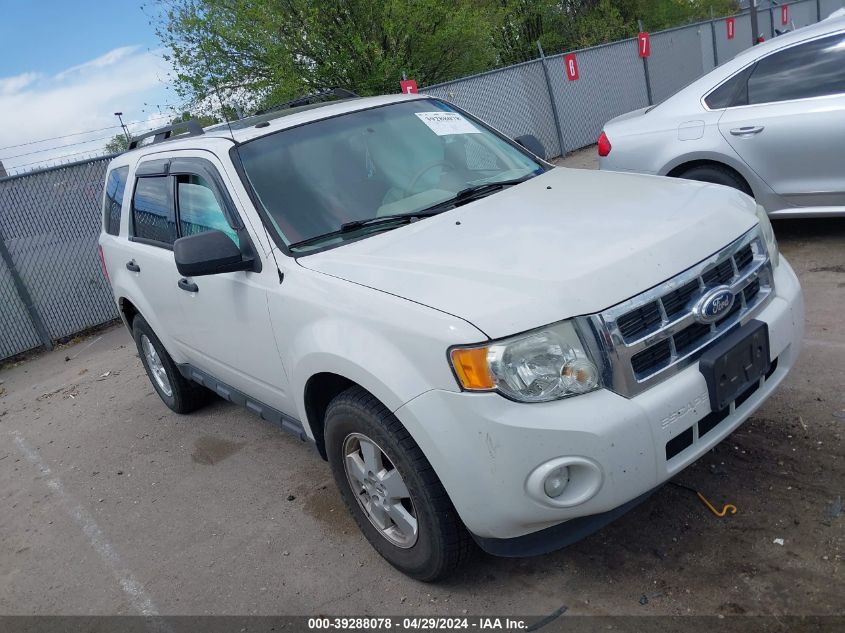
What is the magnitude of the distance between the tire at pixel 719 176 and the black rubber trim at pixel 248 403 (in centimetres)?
387

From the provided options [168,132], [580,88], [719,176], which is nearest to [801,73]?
[719,176]

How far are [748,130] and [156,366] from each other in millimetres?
4860

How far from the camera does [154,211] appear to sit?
4.70 m

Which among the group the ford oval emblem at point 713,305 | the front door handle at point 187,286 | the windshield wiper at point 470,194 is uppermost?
the windshield wiper at point 470,194

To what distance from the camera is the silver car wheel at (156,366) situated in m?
5.69

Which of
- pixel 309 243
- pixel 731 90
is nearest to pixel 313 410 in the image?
pixel 309 243

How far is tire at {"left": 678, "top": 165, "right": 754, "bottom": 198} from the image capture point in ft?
19.6

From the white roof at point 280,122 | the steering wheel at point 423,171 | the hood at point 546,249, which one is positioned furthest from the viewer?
the white roof at point 280,122

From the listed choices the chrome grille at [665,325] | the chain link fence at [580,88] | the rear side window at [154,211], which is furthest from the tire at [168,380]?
the chain link fence at [580,88]

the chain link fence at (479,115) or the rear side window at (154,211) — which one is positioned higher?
the rear side window at (154,211)

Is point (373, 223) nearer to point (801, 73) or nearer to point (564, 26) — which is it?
point (801, 73)

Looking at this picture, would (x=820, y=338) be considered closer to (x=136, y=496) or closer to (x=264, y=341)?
(x=264, y=341)

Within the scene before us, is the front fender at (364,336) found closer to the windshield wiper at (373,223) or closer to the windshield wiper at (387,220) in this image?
the windshield wiper at (373,223)

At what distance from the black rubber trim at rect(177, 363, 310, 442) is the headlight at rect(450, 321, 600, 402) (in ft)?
4.35
